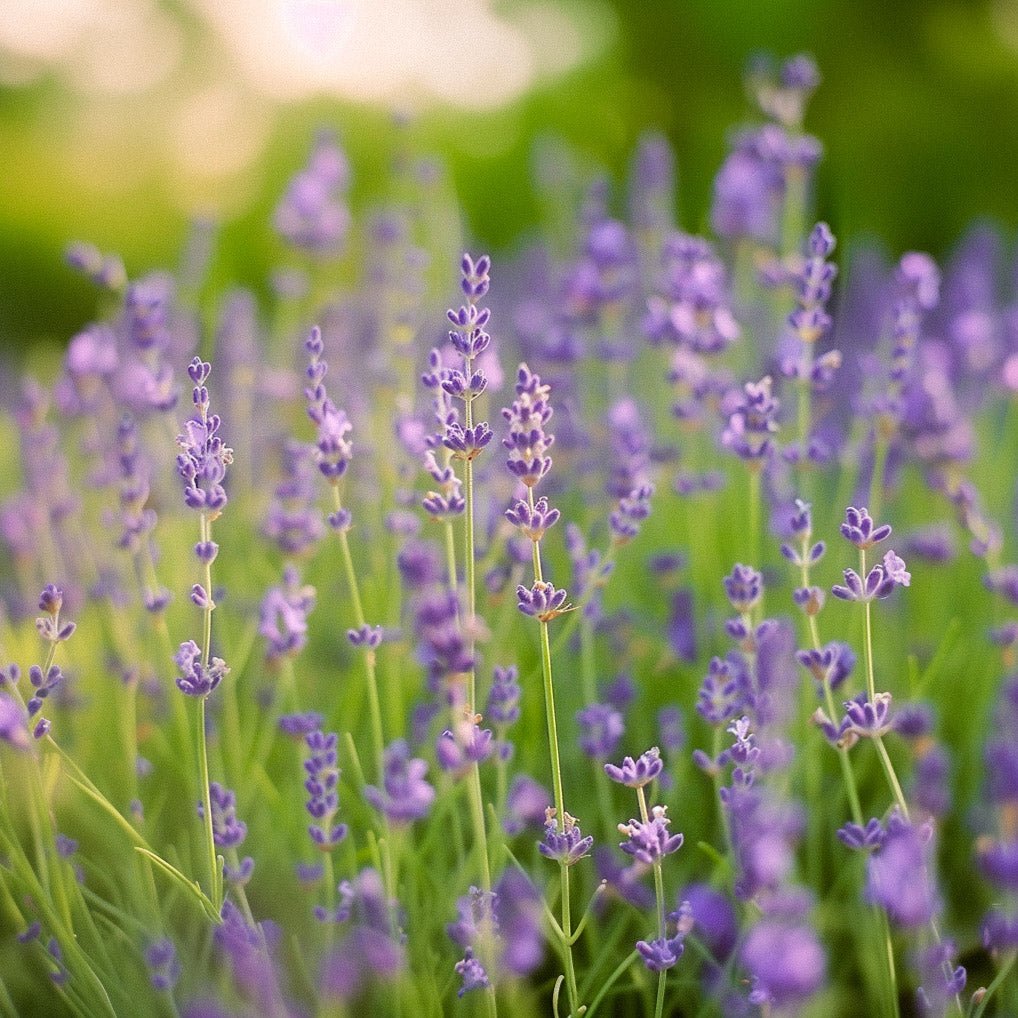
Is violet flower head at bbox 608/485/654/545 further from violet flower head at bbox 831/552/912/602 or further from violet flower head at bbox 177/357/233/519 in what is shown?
violet flower head at bbox 177/357/233/519

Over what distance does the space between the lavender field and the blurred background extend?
14.2 feet

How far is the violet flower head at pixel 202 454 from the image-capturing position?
129 cm

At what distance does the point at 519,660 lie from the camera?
7.03 ft

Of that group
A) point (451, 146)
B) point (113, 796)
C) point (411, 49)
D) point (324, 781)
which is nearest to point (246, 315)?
point (113, 796)

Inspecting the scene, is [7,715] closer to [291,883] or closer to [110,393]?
[291,883]

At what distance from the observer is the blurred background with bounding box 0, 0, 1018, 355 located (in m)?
7.25

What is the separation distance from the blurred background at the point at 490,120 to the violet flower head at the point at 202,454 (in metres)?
5.85

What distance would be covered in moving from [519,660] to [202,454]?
936 millimetres

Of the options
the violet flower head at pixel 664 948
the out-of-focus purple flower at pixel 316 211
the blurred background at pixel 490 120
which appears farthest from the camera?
the blurred background at pixel 490 120

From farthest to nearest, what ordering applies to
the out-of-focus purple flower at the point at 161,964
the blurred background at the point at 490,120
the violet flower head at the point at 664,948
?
1. the blurred background at the point at 490,120
2. the out-of-focus purple flower at the point at 161,964
3. the violet flower head at the point at 664,948

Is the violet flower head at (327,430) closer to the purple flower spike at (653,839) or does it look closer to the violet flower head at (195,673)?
the violet flower head at (195,673)

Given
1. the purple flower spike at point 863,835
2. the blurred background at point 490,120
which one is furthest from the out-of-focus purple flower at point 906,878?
the blurred background at point 490,120

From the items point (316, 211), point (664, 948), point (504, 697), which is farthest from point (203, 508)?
point (316, 211)

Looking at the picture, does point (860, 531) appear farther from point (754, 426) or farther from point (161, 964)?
point (161, 964)
